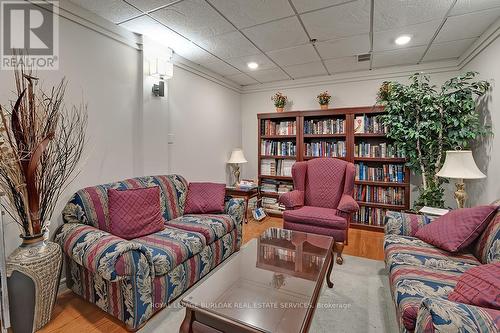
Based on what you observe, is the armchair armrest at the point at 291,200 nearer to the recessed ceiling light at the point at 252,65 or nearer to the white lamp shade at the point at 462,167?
the white lamp shade at the point at 462,167

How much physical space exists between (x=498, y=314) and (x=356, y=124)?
3077 mm

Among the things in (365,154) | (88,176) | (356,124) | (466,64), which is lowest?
(88,176)

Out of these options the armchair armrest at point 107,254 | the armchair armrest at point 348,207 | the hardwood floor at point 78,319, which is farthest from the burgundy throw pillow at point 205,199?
the armchair armrest at point 348,207

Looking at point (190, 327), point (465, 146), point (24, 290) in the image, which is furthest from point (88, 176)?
point (465, 146)

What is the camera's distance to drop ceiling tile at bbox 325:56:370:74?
319 centimetres

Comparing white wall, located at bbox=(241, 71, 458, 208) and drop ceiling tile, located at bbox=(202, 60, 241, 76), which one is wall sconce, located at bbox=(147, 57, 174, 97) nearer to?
drop ceiling tile, located at bbox=(202, 60, 241, 76)

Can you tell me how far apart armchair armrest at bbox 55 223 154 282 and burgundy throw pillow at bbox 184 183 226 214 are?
1031 mm

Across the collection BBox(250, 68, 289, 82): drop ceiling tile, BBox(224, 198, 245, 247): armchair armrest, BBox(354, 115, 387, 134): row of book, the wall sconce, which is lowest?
BBox(224, 198, 245, 247): armchair armrest

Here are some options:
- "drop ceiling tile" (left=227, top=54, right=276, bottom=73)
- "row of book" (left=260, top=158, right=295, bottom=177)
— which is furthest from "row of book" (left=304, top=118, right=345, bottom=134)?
"drop ceiling tile" (left=227, top=54, right=276, bottom=73)

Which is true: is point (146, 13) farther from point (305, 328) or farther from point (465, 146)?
point (465, 146)

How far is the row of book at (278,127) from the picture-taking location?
3.98 metres

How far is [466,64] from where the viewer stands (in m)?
2.93

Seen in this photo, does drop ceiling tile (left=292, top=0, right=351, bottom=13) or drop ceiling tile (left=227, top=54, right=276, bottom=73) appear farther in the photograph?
drop ceiling tile (left=227, top=54, right=276, bottom=73)

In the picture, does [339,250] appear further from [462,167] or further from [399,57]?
[399,57]
